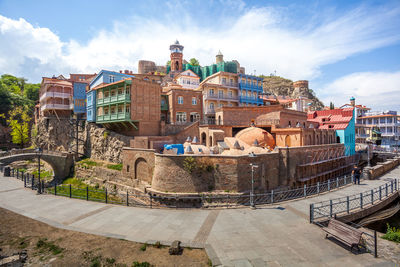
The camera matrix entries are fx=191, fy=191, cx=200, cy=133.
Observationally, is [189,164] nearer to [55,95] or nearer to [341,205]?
[341,205]

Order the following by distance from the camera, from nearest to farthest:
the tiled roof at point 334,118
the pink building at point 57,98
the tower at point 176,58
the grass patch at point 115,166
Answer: the grass patch at point 115,166 → the tiled roof at point 334,118 → the pink building at point 57,98 → the tower at point 176,58

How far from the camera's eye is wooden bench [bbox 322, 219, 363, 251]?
8.13 meters

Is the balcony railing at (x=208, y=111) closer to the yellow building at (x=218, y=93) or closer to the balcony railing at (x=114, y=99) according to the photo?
the yellow building at (x=218, y=93)

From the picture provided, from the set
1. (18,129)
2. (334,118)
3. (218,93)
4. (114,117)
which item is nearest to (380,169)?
(334,118)

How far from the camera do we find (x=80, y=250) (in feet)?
27.2

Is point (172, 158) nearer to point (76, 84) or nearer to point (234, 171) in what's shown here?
point (234, 171)

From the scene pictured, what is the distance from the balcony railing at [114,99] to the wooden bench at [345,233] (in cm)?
2535

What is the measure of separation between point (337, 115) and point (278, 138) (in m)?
17.1

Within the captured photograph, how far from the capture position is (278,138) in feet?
93.1

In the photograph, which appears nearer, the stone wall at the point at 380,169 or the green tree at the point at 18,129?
the stone wall at the point at 380,169

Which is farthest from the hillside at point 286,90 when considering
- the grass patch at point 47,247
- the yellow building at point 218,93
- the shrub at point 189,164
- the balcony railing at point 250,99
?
the grass patch at point 47,247

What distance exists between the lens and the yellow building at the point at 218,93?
38062 millimetres

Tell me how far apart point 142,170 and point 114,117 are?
10.8 meters

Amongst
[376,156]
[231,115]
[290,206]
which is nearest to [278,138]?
[231,115]
